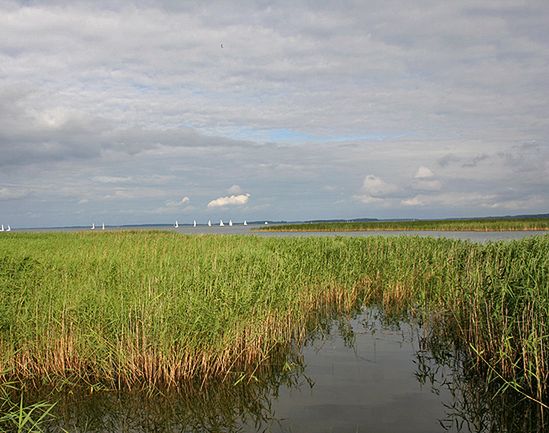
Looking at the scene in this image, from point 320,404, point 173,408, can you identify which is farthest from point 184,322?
point 320,404

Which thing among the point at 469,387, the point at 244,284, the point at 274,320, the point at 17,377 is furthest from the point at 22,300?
the point at 469,387

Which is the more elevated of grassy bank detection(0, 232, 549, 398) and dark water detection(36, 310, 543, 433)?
grassy bank detection(0, 232, 549, 398)

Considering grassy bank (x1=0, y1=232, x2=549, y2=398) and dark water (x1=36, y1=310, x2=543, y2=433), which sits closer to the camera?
dark water (x1=36, y1=310, x2=543, y2=433)

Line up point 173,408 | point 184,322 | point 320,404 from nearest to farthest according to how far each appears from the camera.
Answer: point 173,408
point 320,404
point 184,322

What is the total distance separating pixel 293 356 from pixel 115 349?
4.49 m

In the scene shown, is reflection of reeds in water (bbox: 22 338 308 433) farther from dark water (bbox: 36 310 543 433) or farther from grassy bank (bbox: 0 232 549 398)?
grassy bank (bbox: 0 232 549 398)

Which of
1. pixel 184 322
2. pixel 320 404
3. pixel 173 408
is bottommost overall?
pixel 320 404

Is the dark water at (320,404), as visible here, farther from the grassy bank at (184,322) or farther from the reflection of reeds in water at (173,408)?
the grassy bank at (184,322)

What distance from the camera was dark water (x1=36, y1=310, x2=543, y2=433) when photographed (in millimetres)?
8141

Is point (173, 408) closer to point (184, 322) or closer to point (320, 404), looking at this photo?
point (184, 322)

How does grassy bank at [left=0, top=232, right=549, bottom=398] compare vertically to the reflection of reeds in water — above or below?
above

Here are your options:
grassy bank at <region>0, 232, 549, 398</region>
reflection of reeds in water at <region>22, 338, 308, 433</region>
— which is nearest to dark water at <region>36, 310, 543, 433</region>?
reflection of reeds in water at <region>22, 338, 308, 433</region>

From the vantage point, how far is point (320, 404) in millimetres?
9086

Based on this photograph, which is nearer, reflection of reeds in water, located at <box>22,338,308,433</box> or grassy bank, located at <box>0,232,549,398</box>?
reflection of reeds in water, located at <box>22,338,308,433</box>
